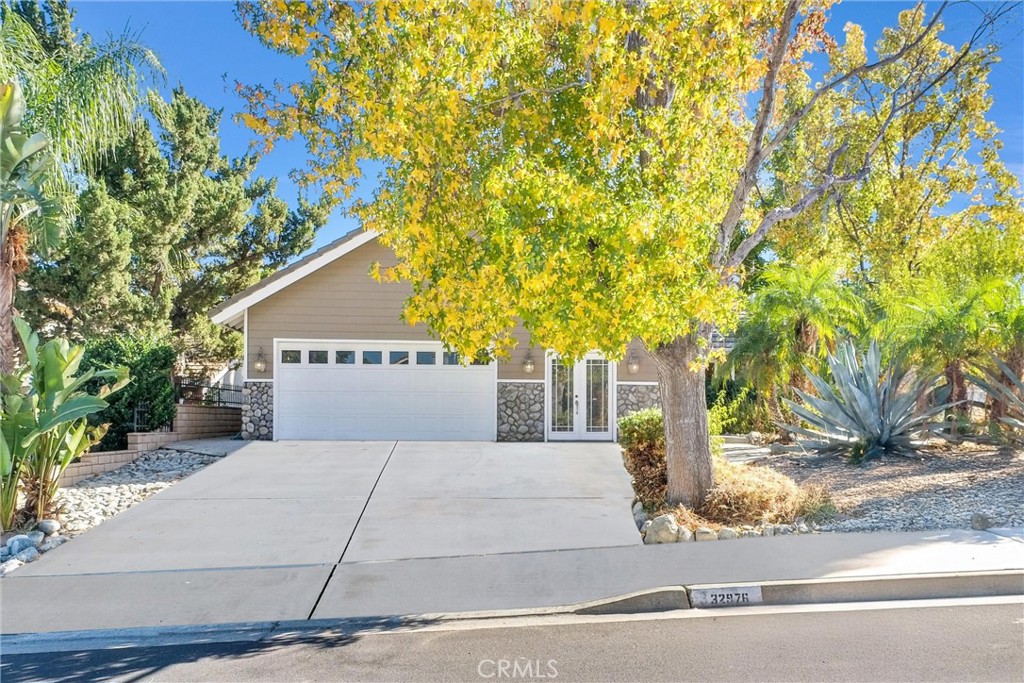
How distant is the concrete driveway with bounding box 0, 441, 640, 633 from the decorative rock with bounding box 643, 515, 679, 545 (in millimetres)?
315

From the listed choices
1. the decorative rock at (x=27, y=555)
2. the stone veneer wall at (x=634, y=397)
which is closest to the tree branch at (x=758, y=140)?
the stone veneer wall at (x=634, y=397)

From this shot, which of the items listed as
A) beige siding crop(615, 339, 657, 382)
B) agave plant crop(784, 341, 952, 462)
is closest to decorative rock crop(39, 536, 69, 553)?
agave plant crop(784, 341, 952, 462)

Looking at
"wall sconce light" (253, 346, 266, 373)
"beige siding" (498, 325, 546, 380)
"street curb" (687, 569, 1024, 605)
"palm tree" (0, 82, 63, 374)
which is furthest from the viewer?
A: "beige siding" (498, 325, 546, 380)

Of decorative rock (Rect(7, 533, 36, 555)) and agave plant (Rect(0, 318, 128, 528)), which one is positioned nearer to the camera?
decorative rock (Rect(7, 533, 36, 555))

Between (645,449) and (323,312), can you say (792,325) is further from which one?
(323,312)

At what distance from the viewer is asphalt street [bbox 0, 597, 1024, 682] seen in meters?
4.76

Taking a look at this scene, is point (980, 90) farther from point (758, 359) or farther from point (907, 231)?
point (758, 359)

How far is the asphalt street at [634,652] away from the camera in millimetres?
4762

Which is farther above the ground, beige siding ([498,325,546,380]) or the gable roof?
the gable roof

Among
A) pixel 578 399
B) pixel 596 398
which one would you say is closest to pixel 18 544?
pixel 578 399

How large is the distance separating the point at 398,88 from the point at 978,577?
21.7 feet

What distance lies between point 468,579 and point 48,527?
5224mm

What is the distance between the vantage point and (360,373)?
15938mm

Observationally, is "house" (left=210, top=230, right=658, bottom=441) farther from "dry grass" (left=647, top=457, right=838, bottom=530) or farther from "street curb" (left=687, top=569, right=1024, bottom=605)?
"street curb" (left=687, top=569, right=1024, bottom=605)
